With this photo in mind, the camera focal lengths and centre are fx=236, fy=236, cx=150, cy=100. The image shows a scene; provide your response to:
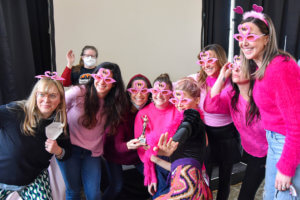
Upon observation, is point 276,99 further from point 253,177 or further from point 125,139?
point 125,139

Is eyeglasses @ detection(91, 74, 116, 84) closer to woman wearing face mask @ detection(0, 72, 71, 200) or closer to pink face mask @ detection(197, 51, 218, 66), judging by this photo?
woman wearing face mask @ detection(0, 72, 71, 200)

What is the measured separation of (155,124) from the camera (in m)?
1.73

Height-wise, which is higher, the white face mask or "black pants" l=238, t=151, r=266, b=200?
the white face mask

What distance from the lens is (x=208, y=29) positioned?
357cm

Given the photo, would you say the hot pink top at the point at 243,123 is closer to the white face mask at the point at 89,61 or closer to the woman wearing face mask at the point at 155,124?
the woman wearing face mask at the point at 155,124

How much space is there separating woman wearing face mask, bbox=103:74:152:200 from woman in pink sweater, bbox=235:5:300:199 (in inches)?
33.0

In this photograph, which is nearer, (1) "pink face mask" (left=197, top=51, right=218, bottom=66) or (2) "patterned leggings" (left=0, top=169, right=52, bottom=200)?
(2) "patterned leggings" (left=0, top=169, right=52, bottom=200)

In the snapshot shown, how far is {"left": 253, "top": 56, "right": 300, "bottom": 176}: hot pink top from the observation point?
105cm

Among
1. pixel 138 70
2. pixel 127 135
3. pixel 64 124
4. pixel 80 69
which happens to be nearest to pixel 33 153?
pixel 64 124

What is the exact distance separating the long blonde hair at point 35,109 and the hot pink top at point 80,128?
17 centimetres

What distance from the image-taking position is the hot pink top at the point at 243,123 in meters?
1.57

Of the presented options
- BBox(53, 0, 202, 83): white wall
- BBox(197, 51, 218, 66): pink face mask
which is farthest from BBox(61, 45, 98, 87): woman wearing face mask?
BBox(197, 51, 218, 66): pink face mask

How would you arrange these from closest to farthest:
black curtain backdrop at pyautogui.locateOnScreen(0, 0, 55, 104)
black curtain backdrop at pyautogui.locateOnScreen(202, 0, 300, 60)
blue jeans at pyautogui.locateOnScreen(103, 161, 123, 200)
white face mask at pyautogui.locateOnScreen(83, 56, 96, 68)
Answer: blue jeans at pyautogui.locateOnScreen(103, 161, 123, 200)
black curtain backdrop at pyautogui.locateOnScreen(0, 0, 55, 104)
white face mask at pyautogui.locateOnScreen(83, 56, 96, 68)
black curtain backdrop at pyautogui.locateOnScreen(202, 0, 300, 60)

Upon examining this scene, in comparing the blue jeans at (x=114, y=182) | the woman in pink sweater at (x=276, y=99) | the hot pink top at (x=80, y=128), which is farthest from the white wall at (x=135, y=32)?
the woman in pink sweater at (x=276, y=99)
